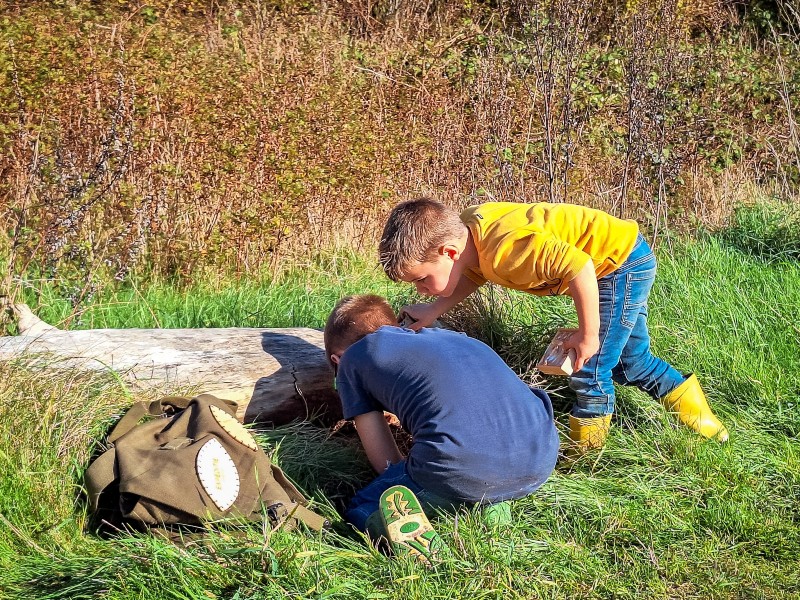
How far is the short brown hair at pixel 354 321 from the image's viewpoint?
3.38 meters

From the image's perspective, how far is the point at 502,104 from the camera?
651cm

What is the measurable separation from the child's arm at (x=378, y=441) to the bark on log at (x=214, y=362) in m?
0.64

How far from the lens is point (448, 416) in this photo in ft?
9.03

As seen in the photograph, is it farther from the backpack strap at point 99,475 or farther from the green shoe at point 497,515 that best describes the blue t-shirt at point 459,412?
the backpack strap at point 99,475

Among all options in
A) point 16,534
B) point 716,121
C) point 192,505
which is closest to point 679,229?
point 716,121

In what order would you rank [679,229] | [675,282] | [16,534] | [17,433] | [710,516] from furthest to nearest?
[679,229]
[675,282]
[710,516]
[17,433]
[16,534]

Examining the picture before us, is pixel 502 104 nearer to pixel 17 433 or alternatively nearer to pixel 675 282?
pixel 675 282

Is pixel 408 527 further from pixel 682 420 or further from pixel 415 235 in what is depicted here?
pixel 682 420

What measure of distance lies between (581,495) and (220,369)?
4.97 ft

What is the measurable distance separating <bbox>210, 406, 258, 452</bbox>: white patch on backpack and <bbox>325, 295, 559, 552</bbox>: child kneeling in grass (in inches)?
14.0

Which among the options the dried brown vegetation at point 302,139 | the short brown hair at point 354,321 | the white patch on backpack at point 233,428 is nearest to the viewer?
the white patch on backpack at point 233,428

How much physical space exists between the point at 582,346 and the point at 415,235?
745 mm

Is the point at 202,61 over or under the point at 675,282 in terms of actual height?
over

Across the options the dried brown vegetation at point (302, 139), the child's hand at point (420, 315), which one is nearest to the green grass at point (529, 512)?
the child's hand at point (420, 315)
